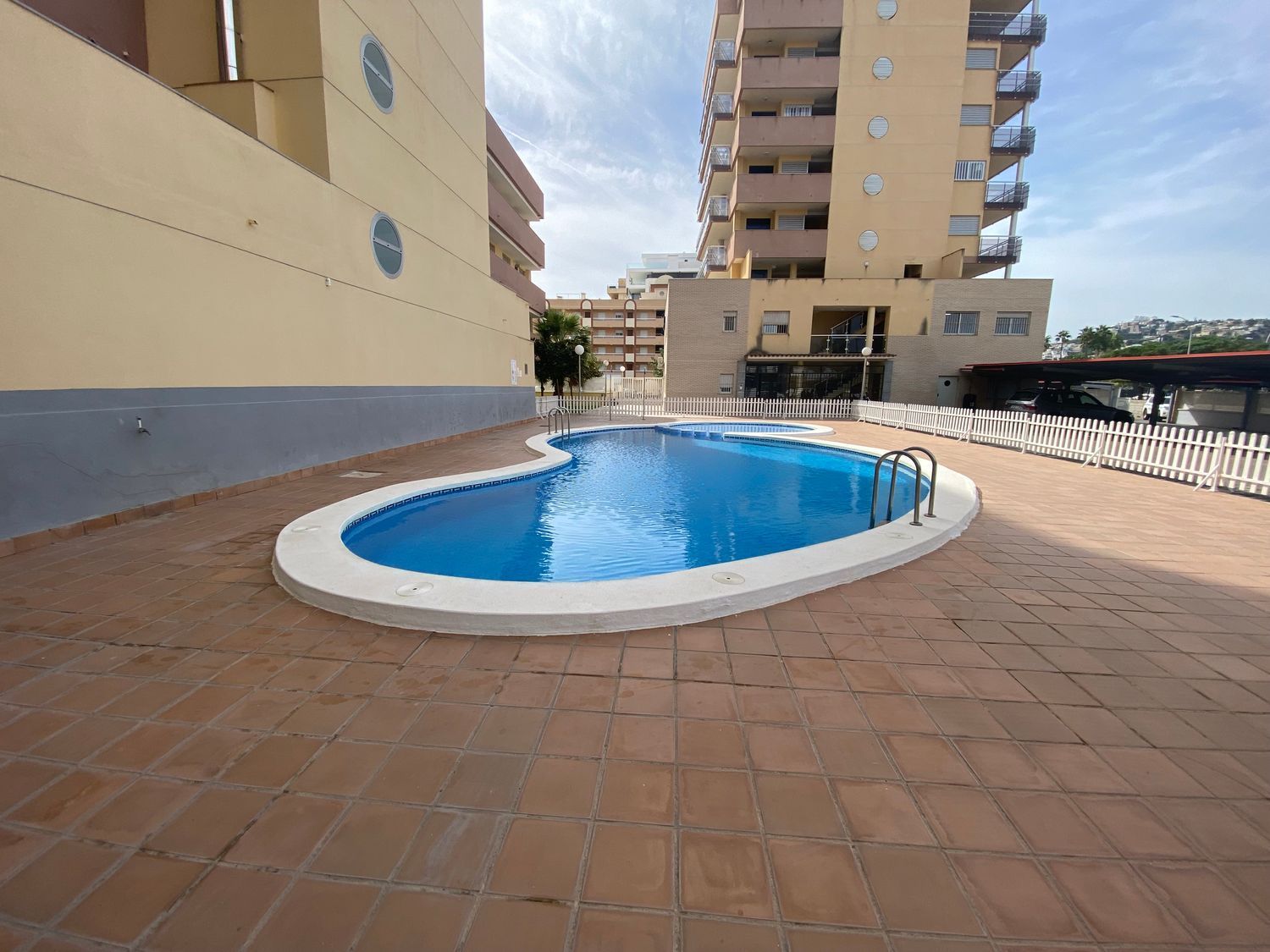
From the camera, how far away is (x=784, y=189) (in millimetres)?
24469

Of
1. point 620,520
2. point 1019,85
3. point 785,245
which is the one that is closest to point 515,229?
point 785,245

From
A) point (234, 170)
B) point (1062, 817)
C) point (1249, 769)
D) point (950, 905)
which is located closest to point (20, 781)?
point (950, 905)

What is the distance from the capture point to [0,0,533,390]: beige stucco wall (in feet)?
15.0

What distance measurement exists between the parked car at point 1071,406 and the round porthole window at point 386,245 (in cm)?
1928

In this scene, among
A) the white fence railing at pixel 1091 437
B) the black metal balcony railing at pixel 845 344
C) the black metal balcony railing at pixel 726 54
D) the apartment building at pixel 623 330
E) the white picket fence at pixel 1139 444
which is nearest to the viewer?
the white picket fence at pixel 1139 444

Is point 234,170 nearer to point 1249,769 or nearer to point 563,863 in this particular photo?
point 563,863

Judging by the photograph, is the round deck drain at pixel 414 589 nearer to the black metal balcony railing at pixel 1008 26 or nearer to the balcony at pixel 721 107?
the balcony at pixel 721 107

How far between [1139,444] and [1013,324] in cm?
A: 1808

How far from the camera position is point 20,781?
1.88 m

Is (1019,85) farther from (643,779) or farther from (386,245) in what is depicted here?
(643,779)

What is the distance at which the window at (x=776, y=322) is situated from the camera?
80.0 feet

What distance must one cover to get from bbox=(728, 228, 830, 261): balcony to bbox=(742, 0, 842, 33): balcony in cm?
885

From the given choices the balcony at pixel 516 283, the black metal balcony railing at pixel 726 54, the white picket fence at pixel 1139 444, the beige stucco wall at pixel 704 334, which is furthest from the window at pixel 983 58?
the balcony at pixel 516 283

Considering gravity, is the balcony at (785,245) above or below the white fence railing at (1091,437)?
above
